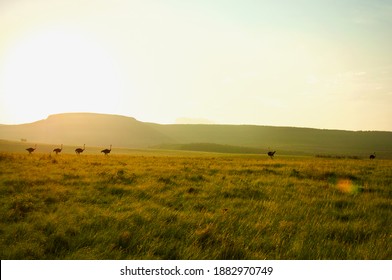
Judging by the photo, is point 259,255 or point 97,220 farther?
point 97,220

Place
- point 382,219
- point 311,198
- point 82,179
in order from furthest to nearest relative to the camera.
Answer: point 82,179, point 311,198, point 382,219

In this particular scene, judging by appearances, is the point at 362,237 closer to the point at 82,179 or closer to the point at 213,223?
the point at 213,223

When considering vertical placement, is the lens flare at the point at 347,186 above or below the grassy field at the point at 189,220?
above

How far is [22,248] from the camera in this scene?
719 cm

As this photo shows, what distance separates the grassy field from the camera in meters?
7.33

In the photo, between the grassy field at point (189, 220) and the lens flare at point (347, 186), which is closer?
the grassy field at point (189, 220)

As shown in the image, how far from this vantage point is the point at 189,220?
9.41 m

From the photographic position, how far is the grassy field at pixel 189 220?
24.1 feet

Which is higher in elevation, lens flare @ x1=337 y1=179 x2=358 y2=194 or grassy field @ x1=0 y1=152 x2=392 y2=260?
lens flare @ x1=337 y1=179 x2=358 y2=194

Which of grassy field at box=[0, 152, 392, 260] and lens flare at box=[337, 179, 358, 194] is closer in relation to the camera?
grassy field at box=[0, 152, 392, 260]

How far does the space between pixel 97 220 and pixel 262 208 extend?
17.3 feet

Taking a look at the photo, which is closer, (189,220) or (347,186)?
(189,220)
